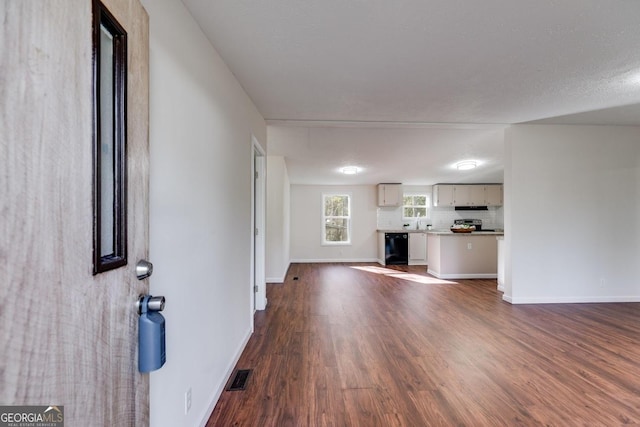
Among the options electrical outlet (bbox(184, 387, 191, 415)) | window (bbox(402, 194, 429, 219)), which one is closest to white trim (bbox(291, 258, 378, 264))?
window (bbox(402, 194, 429, 219))

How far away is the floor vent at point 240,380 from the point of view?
205 cm

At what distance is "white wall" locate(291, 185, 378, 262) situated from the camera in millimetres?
8258

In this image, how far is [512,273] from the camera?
393cm

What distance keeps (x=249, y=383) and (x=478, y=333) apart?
7.88ft

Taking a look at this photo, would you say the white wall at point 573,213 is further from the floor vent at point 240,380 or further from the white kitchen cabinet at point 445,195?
the white kitchen cabinet at point 445,195

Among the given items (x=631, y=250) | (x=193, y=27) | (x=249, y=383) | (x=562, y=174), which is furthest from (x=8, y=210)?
(x=631, y=250)

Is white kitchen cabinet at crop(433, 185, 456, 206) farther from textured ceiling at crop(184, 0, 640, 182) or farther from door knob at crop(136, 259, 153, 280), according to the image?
door knob at crop(136, 259, 153, 280)

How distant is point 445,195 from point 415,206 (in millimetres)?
887

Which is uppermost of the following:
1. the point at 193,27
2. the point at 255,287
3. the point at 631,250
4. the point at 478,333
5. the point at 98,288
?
the point at 193,27

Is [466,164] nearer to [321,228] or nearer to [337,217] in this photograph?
[337,217]

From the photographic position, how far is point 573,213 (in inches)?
155

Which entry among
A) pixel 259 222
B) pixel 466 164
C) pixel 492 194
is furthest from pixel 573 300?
pixel 492 194

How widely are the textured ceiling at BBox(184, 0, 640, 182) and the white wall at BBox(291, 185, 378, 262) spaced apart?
505 cm

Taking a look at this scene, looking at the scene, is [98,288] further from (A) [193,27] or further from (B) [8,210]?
(A) [193,27]
